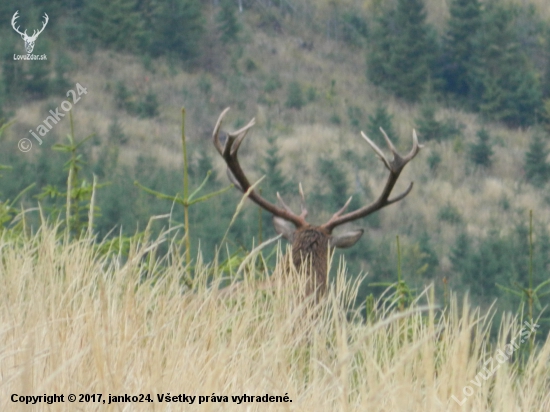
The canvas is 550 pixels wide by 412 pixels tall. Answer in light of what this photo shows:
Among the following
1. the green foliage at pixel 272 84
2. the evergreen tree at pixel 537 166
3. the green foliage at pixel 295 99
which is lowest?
the evergreen tree at pixel 537 166

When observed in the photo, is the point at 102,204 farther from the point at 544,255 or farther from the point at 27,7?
the point at 27,7

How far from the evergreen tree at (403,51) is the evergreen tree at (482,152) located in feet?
14.3

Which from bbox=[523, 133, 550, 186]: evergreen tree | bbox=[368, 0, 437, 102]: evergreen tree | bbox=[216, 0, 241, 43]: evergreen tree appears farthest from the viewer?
bbox=[216, 0, 241, 43]: evergreen tree

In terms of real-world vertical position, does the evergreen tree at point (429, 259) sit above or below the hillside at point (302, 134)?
below

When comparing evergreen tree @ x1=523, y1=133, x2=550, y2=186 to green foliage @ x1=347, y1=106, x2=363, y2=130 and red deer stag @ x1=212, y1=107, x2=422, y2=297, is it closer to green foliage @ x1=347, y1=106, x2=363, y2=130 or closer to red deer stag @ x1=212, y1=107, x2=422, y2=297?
green foliage @ x1=347, y1=106, x2=363, y2=130

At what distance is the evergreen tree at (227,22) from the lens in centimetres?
3446

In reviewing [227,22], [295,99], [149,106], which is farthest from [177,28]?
[295,99]

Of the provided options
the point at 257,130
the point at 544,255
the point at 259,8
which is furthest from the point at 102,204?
the point at 259,8

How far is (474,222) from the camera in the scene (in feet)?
85.7

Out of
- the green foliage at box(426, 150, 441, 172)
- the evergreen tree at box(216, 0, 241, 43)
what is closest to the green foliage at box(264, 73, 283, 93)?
the evergreen tree at box(216, 0, 241, 43)

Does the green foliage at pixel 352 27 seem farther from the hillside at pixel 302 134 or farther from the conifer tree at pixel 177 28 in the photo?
the conifer tree at pixel 177 28

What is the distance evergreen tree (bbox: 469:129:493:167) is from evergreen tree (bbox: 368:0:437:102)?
437cm

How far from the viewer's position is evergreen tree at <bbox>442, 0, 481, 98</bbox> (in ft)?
108

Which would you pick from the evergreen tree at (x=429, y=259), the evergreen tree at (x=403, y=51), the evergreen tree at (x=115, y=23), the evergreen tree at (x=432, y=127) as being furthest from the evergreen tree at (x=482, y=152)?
the evergreen tree at (x=115, y=23)
